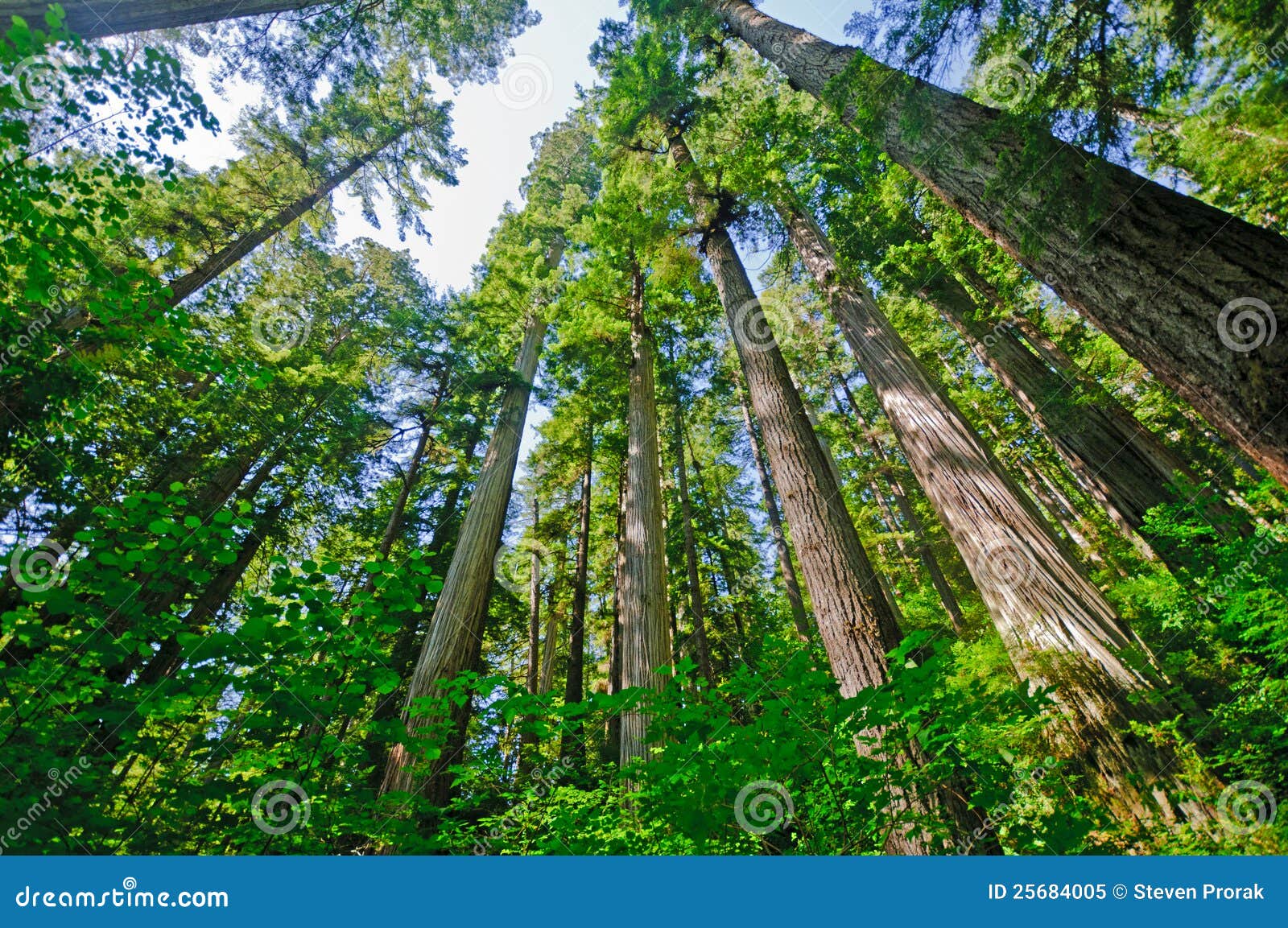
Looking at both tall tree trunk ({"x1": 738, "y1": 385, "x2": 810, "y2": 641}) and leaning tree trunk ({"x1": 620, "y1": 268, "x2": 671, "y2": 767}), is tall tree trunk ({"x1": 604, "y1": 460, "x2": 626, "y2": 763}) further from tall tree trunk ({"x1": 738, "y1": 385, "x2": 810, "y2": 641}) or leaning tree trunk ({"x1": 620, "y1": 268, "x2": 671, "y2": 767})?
tall tree trunk ({"x1": 738, "y1": 385, "x2": 810, "y2": 641})

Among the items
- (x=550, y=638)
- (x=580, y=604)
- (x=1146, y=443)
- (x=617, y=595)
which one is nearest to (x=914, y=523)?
(x=1146, y=443)

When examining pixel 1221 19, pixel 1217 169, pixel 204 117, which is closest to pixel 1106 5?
pixel 1221 19

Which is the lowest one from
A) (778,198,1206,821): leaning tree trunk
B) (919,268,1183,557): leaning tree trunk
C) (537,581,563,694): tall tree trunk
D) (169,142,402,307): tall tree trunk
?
(778,198,1206,821): leaning tree trunk

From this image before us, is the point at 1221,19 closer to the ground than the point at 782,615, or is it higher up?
closer to the ground

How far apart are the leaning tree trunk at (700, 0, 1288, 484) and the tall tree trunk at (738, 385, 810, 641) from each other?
9.24 metres

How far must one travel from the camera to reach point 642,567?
20.6 feet

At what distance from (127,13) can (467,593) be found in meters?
7.24

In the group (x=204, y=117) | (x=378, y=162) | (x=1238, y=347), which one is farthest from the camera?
(x=378, y=162)

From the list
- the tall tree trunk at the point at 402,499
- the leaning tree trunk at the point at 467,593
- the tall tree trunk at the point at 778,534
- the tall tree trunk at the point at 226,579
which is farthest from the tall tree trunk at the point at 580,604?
the tall tree trunk at the point at 226,579

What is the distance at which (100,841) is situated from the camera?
7.41ft

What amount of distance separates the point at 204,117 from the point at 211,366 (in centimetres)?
308

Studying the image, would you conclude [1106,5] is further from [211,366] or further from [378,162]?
[378,162]

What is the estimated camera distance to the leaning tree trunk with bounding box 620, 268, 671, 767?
210 inches

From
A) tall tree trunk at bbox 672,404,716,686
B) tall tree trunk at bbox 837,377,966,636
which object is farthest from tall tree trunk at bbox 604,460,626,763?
tall tree trunk at bbox 837,377,966,636
